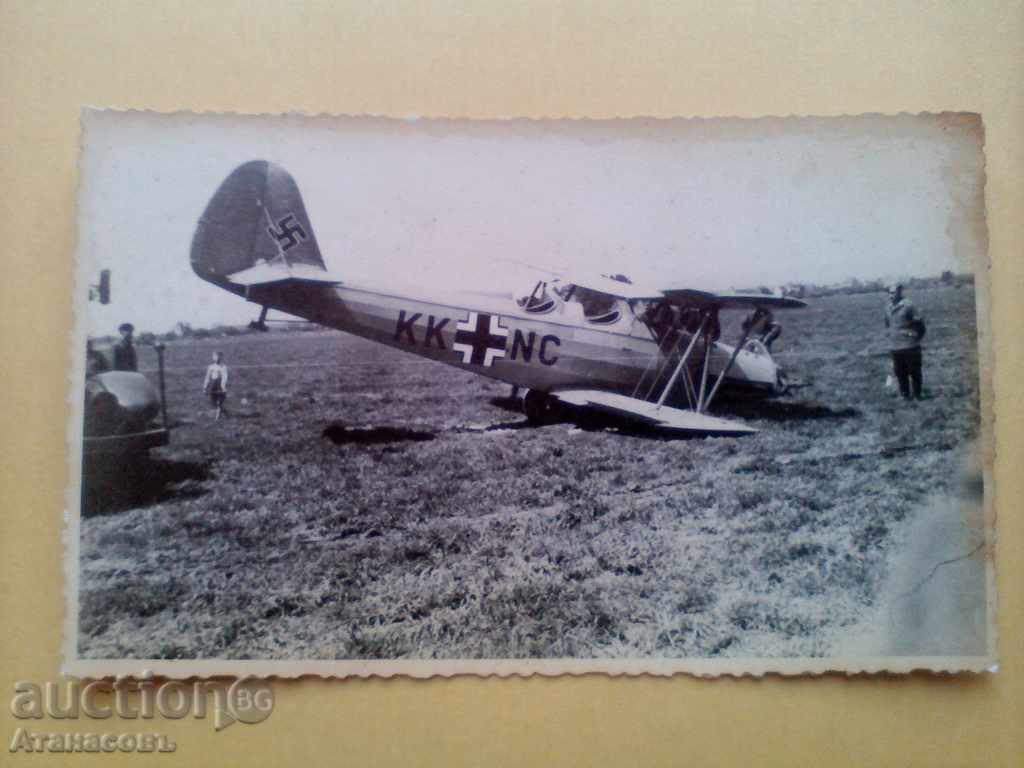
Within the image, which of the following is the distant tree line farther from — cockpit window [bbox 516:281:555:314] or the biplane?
cockpit window [bbox 516:281:555:314]

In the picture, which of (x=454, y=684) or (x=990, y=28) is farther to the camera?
(x=990, y=28)

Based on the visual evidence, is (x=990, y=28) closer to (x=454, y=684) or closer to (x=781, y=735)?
(x=781, y=735)

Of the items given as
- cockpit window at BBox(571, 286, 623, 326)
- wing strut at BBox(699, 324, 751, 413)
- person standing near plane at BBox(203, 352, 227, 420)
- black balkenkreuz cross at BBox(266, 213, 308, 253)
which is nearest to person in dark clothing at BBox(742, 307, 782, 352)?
wing strut at BBox(699, 324, 751, 413)

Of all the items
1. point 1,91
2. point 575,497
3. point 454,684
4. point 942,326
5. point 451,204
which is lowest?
point 454,684

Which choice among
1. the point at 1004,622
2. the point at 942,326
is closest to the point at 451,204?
the point at 942,326

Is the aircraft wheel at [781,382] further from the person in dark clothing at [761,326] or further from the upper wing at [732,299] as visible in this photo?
the upper wing at [732,299]

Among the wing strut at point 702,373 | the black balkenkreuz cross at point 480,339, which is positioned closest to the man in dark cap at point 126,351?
the black balkenkreuz cross at point 480,339

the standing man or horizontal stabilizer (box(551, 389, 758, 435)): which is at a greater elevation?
the standing man
